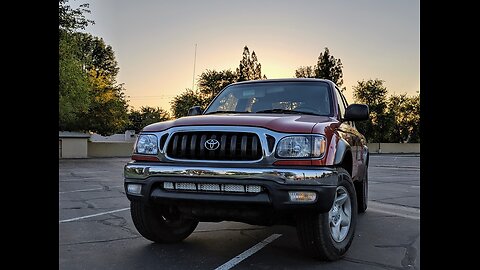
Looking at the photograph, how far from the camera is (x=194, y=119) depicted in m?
4.12

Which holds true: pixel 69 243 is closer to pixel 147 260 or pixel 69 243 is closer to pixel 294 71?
pixel 147 260

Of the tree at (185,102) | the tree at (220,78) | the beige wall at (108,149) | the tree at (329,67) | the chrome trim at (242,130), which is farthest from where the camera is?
the tree at (329,67)

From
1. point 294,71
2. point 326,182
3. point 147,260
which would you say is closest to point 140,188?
point 147,260

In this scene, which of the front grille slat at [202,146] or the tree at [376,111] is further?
the tree at [376,111]

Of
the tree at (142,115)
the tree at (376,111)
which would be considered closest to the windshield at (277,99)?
the tree at (376,111)

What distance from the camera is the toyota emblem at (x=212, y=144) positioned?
12.4 ft

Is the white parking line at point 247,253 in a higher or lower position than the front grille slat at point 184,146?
lower

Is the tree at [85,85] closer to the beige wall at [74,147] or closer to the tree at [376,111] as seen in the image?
the beige wall at [74,147]

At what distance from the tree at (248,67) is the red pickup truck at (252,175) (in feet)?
168

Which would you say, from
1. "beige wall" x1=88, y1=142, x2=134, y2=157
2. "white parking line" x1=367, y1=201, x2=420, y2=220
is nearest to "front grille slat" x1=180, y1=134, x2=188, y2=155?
"white parking line" x1=367, y1=201, x2=420, y2=220

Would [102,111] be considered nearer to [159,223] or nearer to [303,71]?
[159,223]

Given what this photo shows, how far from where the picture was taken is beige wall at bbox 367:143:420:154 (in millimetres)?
Result: 51281

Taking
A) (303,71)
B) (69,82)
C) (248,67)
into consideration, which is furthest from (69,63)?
(303,71)

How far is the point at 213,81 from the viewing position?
56344 millimetres
